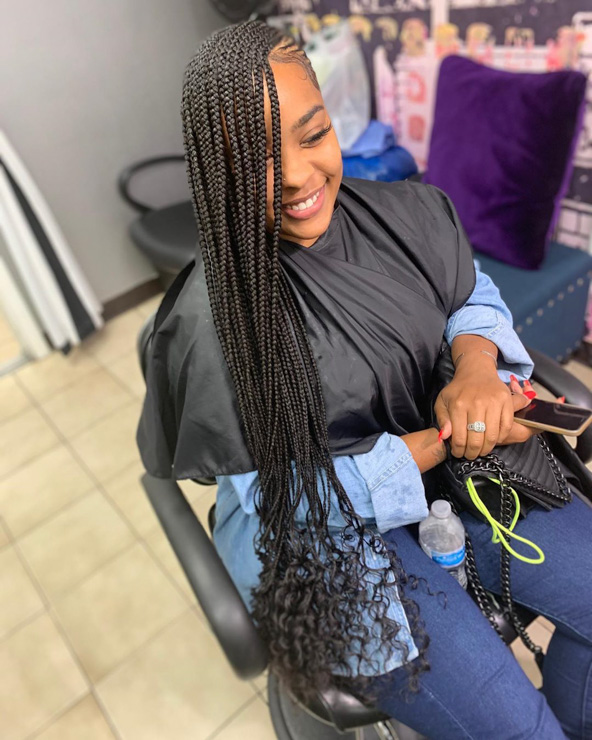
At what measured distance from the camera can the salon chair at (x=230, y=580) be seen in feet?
2.43

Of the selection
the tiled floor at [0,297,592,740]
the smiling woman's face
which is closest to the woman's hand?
the smiling woman's face

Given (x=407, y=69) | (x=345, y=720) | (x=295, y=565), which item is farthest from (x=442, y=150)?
(x=345, y=720)

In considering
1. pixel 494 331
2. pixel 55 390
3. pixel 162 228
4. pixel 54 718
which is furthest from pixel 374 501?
pixel 55 390

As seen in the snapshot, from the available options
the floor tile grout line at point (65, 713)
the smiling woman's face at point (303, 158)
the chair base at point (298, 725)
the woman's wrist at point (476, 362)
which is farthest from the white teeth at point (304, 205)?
the floor tile grout line at point (65, 713)

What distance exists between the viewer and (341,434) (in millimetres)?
864

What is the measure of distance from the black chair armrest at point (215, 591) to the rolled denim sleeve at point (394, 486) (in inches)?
9.6

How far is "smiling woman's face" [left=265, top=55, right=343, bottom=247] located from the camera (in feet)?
2.27

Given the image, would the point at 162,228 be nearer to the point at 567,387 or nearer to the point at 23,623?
the point at 23,623

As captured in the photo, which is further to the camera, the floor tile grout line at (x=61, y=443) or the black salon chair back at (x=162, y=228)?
the black salon chair back at (x=162, y=228)

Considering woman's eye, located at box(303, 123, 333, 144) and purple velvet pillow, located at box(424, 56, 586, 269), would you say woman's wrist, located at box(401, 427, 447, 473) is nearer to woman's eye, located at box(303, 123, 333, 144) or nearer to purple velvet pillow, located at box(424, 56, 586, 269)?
woman's eye, located at box(303, 123, 333, 144)

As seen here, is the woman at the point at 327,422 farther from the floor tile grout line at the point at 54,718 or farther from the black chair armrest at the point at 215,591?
the floor tile grout line at the point at 54,718

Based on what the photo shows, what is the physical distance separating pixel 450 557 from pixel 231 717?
0.81 meters

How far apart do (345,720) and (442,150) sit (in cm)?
160

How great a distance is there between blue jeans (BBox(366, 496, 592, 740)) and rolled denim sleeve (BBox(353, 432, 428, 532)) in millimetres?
100
